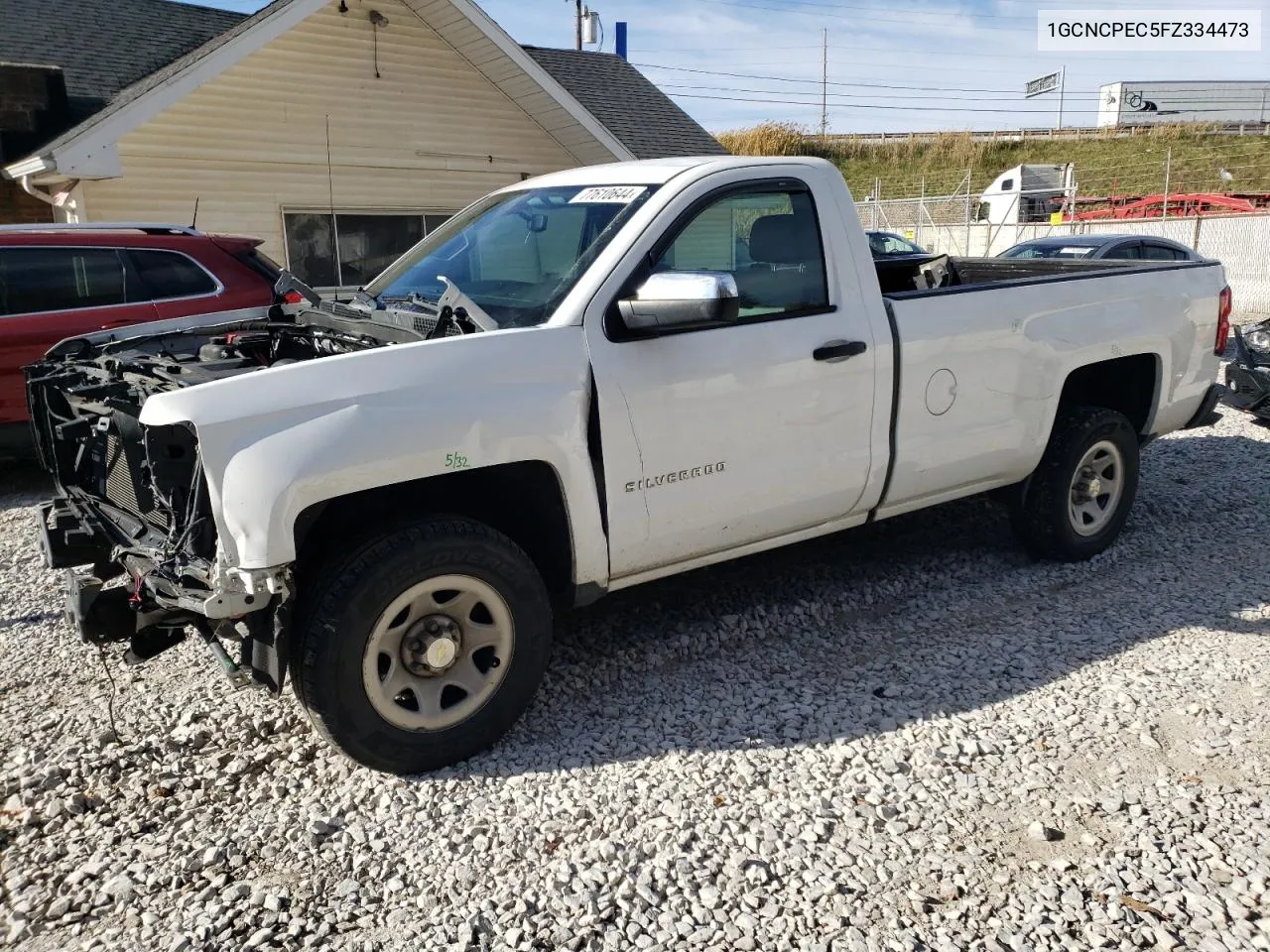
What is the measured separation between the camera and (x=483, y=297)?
385 cm

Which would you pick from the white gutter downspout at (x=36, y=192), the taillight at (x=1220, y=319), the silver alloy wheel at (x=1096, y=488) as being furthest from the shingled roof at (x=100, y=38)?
the taillight at (x=1220, y=319)

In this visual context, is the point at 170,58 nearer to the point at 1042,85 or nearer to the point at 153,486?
the point at 153,486

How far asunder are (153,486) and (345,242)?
10614mm

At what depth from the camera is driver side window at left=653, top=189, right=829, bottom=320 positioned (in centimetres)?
388

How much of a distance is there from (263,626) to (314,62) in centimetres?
1118

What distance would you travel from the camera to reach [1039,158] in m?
46.7

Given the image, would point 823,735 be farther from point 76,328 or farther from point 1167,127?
point 1167,127

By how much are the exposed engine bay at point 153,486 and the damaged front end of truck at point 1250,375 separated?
7.47 meters

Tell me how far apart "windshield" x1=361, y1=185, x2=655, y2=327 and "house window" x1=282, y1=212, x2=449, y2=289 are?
849cm

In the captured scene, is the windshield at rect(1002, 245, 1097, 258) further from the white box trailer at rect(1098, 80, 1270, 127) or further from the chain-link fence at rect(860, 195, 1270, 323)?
the white box trailer at rect(1098, 80, 1270, 127)

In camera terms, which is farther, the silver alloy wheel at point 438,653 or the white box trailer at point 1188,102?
the white box trailer at point 1188,102

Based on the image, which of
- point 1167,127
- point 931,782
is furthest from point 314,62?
point 1167,127

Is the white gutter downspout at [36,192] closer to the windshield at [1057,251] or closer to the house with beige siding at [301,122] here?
the house with beige siding at [301,122]

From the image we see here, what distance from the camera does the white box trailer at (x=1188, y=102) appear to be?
4875 cm
